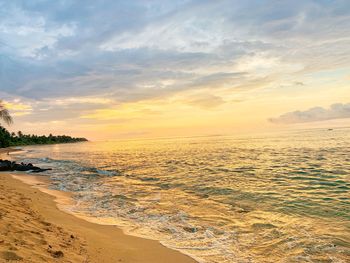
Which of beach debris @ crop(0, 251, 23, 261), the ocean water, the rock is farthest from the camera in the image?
the ocean water

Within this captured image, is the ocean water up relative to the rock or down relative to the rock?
down

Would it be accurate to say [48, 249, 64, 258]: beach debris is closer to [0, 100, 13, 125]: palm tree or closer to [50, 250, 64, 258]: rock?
[50, 250, 64, 258]: rock

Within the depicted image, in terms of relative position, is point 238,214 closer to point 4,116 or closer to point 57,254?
point 57,254

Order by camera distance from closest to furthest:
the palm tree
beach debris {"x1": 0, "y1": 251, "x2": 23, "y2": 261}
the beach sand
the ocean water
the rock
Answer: beach debris {"x1": 0, "y1": 251, "x2": 23, "y2": 261}
the beach sand
the rock
the ocean water
the palm tree

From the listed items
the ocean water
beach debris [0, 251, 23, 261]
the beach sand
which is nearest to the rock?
the beach sand

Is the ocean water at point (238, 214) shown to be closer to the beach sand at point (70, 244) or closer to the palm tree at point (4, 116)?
the beach sand at point (70, 244)

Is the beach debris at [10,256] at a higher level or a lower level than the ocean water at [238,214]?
higher

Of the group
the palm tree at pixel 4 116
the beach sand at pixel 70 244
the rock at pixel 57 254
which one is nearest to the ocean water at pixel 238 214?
the beach sand at pixel 70 244

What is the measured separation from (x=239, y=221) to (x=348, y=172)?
15.7m

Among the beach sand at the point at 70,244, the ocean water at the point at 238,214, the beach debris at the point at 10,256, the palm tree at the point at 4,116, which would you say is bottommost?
the ocean water at the point at 238,214

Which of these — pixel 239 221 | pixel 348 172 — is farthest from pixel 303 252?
pixel 348 172

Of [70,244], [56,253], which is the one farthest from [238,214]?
[56,253]

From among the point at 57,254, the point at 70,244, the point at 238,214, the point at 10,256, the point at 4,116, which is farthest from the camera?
the point at 4,116

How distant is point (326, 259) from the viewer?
7559mm
